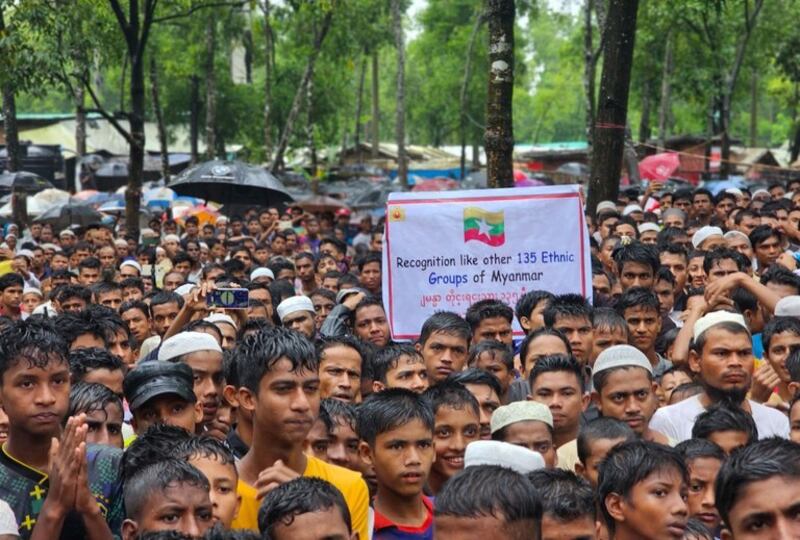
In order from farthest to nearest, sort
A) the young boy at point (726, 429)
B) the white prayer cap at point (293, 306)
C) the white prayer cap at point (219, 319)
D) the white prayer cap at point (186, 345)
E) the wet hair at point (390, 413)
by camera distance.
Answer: the white prayer cap at point (293, 306), the white prayer cap at point (219, 319), the white prayer cap at point (186, 345), the young boy at point (726, 429), the wet hair at point (390, 413)

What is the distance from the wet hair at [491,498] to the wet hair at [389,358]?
3377 millimetres

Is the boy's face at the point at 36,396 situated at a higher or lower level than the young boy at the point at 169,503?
higher

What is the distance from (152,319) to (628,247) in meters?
3.67

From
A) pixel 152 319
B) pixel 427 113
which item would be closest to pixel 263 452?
pixel 152 319

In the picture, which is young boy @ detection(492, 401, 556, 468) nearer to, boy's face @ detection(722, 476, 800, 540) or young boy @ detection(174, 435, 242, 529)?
young boy @ detection(174, 435, 242, 529)

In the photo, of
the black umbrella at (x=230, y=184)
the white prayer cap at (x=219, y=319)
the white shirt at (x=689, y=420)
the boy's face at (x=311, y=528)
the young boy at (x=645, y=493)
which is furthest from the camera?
the black umbrella at (x=230, y=184)

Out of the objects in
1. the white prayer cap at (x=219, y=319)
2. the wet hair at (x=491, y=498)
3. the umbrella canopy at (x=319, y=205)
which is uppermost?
the wet hair at (x=491, y=498)

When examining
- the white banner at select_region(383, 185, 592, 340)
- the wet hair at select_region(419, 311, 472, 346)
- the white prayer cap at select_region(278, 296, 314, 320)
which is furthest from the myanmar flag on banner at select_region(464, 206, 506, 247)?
the wet hair at select_region(419, 311, 472, 346)

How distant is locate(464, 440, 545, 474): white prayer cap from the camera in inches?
205

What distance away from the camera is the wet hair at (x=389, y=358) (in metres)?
7.64

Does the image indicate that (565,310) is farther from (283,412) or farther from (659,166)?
(659,166)

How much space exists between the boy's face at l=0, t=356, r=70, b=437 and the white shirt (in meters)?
3.24

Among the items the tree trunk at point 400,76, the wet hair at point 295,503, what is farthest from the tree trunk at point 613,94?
the tree trunk at point 400,76

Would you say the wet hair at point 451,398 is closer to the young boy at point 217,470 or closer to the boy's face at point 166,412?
the boy's face at point 166,412
